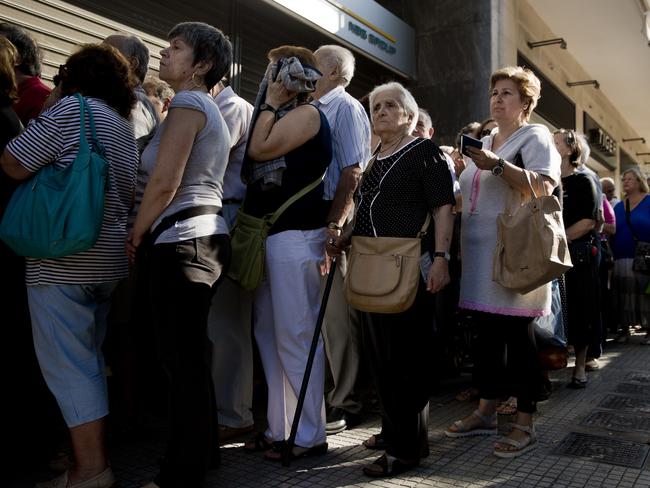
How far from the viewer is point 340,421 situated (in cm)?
385

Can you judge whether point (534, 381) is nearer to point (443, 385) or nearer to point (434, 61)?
point (443, 385)

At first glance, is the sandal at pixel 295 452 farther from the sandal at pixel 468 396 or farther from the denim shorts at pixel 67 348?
the sandal at pixel 468 396

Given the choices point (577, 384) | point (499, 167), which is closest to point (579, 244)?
point (577, 384)

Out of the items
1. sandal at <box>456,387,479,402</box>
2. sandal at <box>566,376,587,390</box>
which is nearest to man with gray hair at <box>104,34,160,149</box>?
sandal at <box>456,387,479,402</box>

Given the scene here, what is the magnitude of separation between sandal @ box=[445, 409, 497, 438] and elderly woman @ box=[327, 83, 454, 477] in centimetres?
51

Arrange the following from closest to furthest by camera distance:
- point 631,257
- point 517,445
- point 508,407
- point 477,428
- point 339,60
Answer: point 517,445
point 477,428
point 339,60
point 508,407
point 631,257

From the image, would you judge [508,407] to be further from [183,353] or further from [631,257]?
[631,257]

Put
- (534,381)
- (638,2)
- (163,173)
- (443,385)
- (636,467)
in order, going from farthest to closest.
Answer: (638,2) < (443,385) < (534,381) < (636,467) < (163,173)

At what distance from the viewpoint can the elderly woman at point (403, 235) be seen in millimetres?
3100

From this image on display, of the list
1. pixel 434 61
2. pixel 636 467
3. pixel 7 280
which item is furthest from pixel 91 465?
pixel 434 61

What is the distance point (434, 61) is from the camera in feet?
31.8

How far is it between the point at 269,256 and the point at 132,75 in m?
1.00

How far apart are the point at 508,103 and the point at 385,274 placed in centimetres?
122

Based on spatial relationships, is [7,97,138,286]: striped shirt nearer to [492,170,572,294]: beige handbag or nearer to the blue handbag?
the blue handbag
